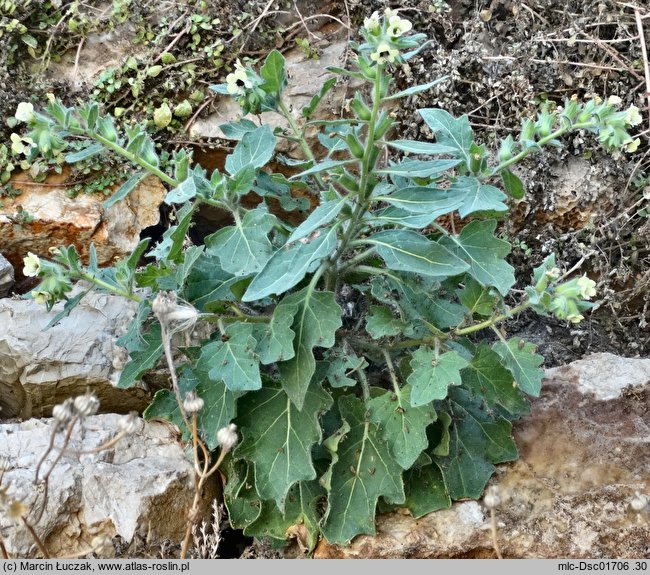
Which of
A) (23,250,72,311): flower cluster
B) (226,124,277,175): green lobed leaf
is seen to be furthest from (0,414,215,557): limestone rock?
(226,124,277,175): green lobed leaf

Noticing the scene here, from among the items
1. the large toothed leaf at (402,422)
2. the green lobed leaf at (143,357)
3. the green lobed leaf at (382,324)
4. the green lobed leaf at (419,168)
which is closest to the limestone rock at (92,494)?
the green lobed leaf at (143,357)

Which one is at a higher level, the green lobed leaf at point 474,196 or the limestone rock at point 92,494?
the green lobed leaf at point 474,196

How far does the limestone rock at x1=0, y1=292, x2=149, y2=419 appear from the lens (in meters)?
2.67

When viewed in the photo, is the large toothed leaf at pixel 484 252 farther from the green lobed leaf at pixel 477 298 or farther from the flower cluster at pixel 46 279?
the flower cluster at pixel 46 279

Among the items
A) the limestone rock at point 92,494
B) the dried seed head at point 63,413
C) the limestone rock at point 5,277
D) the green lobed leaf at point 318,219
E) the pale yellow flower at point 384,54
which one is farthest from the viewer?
the limestone rock at point 5,277

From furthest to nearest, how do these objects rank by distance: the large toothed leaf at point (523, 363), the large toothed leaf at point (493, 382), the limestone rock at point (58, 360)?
the limestone rock at point (58, 360) < the large toothed leaf at point (493, 382) < the large toothed leaf at point (523, 363)

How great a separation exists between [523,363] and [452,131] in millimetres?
695

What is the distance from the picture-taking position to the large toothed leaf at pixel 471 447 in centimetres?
220

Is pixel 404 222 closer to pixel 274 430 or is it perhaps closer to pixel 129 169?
pixel 274 430

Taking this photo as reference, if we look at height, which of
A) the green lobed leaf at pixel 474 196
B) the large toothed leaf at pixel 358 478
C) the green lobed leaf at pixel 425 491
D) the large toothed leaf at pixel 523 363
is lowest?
the green lobed leaf at pixel 425 491

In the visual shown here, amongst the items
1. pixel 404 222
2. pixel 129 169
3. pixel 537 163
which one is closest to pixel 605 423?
pixel 404 222

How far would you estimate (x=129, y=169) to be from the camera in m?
3.21

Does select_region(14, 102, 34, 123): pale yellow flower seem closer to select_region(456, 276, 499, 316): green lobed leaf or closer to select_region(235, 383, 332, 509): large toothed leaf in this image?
select_region(235, 383, 332, 509): large toothed leaf

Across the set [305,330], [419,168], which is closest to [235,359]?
[305,330]
